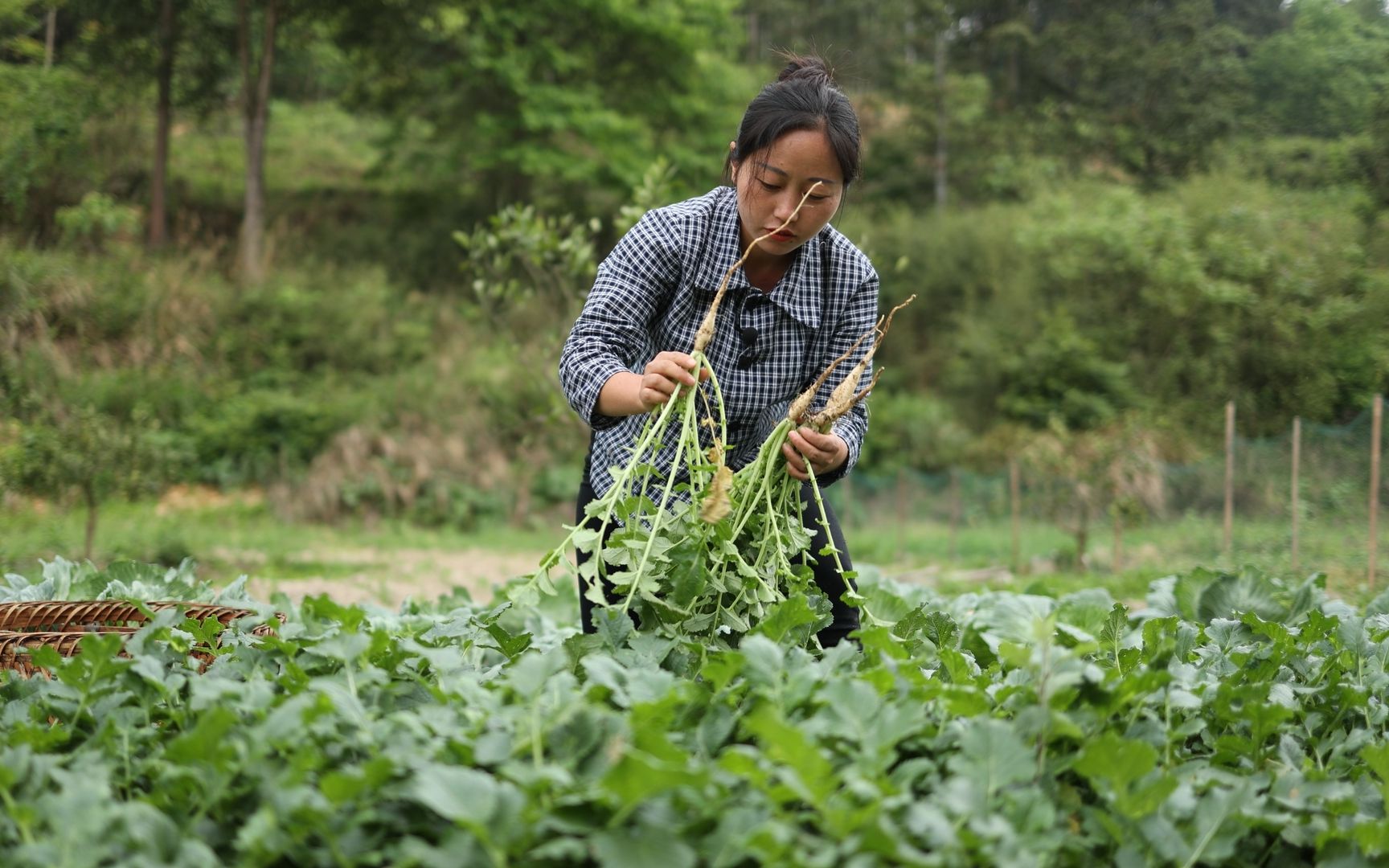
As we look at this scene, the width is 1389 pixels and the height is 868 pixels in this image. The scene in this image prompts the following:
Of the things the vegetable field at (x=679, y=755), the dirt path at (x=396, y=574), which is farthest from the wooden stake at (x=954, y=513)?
the vegetable field at (x=679, y=755)

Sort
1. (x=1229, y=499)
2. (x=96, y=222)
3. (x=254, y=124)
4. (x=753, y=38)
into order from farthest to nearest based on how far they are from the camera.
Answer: (x=753, y=38), (x=254, y=124), (x=96, y=222), (x=1229, y=499)

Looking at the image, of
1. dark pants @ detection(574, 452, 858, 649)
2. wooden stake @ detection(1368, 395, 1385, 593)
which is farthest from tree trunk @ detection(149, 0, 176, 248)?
dark pants @ detection(574, 452, 858, 649)

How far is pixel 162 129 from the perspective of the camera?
16.1 metres

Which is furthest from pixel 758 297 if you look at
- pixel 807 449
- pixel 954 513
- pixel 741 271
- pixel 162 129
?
pixel 162 129

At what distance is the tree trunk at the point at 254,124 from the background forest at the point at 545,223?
0.20 feet

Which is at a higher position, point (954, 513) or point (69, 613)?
point (69, 613)

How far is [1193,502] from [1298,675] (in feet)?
25.7

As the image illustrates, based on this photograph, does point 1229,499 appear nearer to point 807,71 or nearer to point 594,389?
point 807,71

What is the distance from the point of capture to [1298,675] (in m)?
1.99

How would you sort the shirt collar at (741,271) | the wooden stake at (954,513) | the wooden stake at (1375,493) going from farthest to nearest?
the wooden stake at (954,513), the wooden stake at (1375,493), the shirt collar at (741,271)

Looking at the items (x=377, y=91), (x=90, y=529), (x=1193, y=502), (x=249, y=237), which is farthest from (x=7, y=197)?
(x=1193, y=502)

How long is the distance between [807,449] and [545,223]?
27.3 ft

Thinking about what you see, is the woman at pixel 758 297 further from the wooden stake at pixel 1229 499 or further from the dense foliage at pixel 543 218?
the dense foliage at pixel 543 218

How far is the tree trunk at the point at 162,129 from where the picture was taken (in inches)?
616
